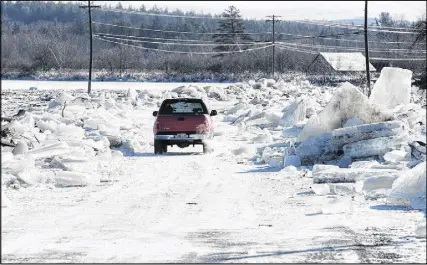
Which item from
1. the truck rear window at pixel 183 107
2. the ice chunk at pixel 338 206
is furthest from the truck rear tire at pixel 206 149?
the ice chunk at pixel 338 206

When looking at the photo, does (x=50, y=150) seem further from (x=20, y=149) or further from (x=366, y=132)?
(x=366, y=132)

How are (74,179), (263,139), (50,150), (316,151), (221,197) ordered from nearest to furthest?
(221,197)
(74,179)
(50,150)
(316,151)
(263,139)

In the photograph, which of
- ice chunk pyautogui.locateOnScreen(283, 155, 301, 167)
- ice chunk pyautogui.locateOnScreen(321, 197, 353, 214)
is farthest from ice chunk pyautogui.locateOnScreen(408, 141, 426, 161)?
ice chunk pyautogui.locateOnScreen(321, 197, 353, 214)

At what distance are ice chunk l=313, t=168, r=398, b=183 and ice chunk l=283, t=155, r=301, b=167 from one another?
3.05 m

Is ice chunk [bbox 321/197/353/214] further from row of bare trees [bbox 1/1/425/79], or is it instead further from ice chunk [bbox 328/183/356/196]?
row of bare trees [bbox 1/1/425/79]

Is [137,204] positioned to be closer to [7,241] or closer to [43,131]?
[7,241]

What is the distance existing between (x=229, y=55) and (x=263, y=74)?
66.5ft

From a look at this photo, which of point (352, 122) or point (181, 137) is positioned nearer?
point (352, 122)

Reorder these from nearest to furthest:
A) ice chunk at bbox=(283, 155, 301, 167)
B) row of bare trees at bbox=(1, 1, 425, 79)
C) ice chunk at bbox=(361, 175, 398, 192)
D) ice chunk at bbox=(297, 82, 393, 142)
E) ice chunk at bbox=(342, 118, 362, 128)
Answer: ice chunk at bbox=(361, 175, 398, 192), ice chunk at bbox=(283, 155, 301, 167), ice chunk at bbox=(342, 118, 362, 128), ice chunk at bbox=(297, 82, 393, 142), row of bare trees at bbox=(1, 1, 425, 79)

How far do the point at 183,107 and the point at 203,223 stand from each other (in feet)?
45.9

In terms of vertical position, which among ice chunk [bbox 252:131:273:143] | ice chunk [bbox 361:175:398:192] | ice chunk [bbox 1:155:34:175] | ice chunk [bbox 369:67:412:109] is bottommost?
ice chunk [bbox 252:131:273:143]

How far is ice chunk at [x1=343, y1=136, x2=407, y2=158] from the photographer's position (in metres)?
19.2

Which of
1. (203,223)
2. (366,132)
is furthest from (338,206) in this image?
(366,132)

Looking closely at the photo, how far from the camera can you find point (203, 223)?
11.5 meters
